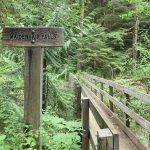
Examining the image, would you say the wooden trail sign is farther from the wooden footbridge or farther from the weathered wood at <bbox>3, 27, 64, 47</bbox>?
the wooden footbridge

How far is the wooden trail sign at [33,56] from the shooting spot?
4.90 meters

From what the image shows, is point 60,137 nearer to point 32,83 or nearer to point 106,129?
point 32,83

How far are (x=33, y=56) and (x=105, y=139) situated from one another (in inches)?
104

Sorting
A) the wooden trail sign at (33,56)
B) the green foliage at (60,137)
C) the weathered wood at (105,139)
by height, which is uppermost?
the wooden trail sign at (33,56)

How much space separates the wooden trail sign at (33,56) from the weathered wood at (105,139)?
2394mm

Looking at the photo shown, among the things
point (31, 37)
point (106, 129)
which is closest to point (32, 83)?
point (31, 37)

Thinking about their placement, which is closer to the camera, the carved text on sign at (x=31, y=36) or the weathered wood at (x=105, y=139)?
the weathered wood at (x=105, y=139)

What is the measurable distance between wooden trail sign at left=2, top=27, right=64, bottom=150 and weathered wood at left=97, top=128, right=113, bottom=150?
2.39 m

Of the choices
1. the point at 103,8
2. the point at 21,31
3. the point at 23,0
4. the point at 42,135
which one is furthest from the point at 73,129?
the point at 103,8

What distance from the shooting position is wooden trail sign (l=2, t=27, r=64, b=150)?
490cm

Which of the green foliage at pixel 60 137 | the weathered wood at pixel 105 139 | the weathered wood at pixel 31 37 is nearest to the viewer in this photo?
the weathered wood at pixel 105 139

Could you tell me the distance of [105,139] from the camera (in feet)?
8.34

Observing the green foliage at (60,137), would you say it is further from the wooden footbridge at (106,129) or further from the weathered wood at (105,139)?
the weathered wood at (105,139)

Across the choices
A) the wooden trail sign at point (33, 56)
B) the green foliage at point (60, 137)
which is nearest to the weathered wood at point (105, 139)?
the green foliage at point (60, 137)
